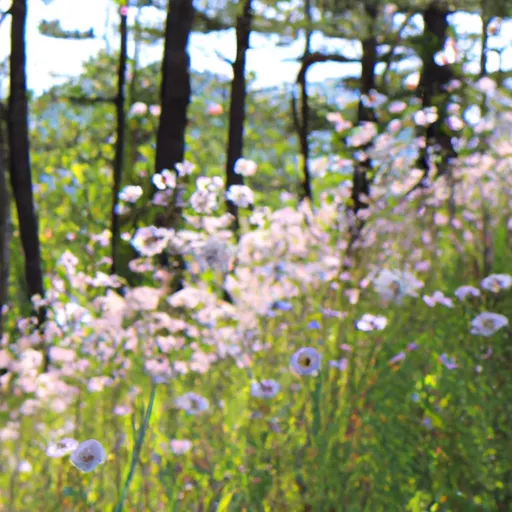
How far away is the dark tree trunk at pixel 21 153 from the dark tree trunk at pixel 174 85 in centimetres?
112

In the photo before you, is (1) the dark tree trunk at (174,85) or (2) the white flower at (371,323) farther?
(1) the dark tree trunk at (174,85)

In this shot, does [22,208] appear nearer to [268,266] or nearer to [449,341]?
[268,266]

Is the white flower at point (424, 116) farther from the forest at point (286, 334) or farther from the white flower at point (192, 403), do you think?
the white flower at point (192, 403)

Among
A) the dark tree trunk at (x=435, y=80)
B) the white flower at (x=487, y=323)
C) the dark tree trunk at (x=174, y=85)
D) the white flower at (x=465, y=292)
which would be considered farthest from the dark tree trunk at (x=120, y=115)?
the white flower at (x=487, y=323)

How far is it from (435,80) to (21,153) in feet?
13.8

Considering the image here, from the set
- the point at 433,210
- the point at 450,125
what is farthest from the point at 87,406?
the point at 450,125

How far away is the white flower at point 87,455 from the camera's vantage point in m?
1.76

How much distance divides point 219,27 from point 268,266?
19.4ft

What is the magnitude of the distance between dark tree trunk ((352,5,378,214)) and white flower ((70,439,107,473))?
637 cm

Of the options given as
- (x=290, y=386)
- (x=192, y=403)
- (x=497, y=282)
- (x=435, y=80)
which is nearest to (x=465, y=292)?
(x=497, y=282)

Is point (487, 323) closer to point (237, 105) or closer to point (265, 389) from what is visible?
point (265, 389)

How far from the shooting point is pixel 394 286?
3332mm

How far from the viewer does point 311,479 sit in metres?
2.58

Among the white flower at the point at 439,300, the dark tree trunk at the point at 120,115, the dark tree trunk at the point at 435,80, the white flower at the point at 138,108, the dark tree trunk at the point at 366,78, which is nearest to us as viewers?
the white flower at the point at 439,300
